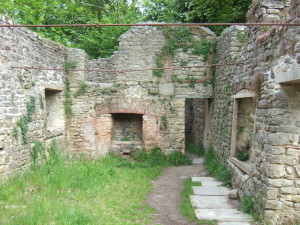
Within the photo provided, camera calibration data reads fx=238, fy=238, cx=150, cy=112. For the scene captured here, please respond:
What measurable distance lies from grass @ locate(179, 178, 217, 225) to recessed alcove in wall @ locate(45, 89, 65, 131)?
4441 millimetres

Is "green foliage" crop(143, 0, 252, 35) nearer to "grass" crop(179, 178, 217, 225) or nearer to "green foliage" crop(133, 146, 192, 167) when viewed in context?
"green foliage" crop(133, 146, 192, 167)

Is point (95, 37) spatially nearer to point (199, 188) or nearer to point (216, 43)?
point (216, 43)

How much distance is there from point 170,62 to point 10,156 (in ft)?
17.2

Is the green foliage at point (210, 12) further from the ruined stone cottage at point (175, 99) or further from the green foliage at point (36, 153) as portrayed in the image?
the green foliage at point (36, 153)

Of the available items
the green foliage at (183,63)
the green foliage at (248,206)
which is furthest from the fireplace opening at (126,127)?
the green foliage at (248,206)

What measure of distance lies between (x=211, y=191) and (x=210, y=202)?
0.59m

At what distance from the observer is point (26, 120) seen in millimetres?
5781

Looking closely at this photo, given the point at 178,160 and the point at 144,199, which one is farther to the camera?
the point at 178,160

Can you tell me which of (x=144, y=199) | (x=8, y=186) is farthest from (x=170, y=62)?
(x=8, y=186)

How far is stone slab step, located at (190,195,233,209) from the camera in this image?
14.8 ft

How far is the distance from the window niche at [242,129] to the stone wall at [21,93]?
4963mm

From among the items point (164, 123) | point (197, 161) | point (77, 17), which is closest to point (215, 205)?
point (164, 123)

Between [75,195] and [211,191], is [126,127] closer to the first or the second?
[75,195]

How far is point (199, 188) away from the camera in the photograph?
5.48 metres
